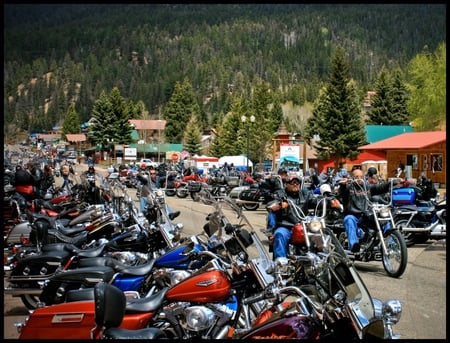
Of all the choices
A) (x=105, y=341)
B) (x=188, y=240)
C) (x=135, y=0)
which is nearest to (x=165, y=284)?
(x=188, y=240)

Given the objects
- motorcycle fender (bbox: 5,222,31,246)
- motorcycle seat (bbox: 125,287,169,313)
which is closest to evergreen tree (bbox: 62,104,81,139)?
motorcycle fender (bbox: 5,222,31,246)

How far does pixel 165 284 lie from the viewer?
5199 mm

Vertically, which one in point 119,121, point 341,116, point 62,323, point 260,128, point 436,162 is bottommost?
point 62,323

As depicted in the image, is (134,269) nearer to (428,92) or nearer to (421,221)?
(421,221)

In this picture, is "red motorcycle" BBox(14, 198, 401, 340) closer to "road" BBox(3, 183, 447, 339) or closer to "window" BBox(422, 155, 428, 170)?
"road" BBox(3, 183, 447, 339)

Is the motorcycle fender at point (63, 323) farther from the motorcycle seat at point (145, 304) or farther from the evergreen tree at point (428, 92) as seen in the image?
the evergreen tree at point (428, 92)

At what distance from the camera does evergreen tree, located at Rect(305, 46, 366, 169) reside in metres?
54.4

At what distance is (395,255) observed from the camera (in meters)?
8.07

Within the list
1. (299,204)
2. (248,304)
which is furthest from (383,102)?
(248,304)

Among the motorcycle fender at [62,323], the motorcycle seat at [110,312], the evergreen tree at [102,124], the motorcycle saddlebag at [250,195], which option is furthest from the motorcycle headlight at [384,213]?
the evergreen tree at [102,124]

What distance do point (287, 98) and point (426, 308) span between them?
14106cm

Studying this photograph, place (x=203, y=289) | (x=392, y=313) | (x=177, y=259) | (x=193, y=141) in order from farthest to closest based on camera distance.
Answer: (x=193, y=141), (x=177, y=259), (x=203, y=289), (x=392, y=313)

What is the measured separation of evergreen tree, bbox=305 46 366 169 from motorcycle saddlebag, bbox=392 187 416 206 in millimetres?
42939

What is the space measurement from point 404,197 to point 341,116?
44.2 metres
